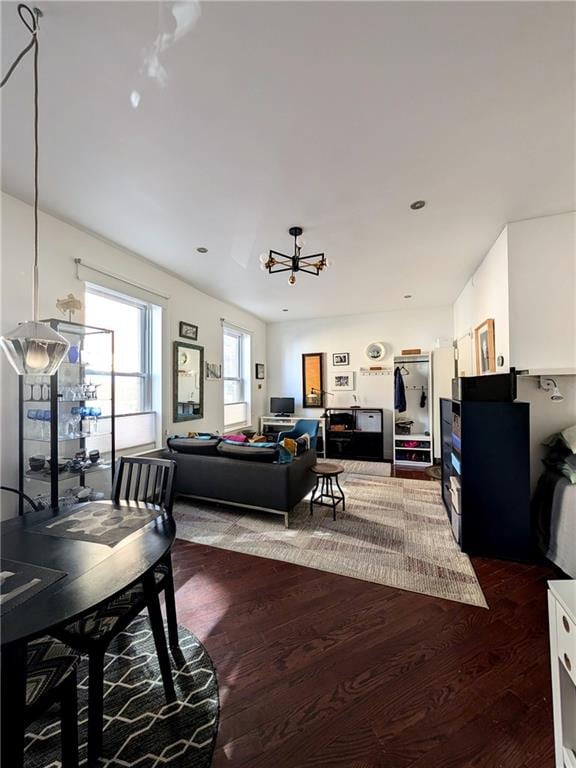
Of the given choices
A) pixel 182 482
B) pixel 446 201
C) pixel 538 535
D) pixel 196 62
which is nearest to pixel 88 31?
pixel 196 62

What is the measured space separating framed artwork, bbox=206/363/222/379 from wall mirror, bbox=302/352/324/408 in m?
2.24

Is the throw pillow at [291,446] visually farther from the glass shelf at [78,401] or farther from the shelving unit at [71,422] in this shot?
the glass shelf at [78,401]

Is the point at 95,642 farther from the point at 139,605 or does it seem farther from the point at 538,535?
the point at 538,535

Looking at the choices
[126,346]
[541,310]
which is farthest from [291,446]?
[541,310]

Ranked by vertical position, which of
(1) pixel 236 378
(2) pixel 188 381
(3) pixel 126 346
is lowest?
A: (2) pixel 188 381

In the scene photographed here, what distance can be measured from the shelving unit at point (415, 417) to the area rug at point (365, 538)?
1.73 metres

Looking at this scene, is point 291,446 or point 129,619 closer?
point 129,619

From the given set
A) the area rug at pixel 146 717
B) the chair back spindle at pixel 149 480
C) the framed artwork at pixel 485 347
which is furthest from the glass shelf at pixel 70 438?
the framed artwork at pixel 485 347

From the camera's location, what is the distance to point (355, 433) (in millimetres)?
6168

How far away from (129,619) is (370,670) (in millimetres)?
1225

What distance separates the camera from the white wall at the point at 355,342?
20.2ft

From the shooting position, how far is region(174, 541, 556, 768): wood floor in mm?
1246

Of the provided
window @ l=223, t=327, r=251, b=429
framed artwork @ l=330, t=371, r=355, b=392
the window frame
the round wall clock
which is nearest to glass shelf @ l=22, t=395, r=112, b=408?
window @ l=223, t=327, r=251, b=429

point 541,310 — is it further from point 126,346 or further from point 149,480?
point 126,346
